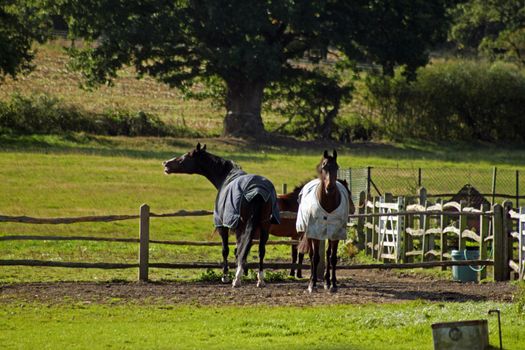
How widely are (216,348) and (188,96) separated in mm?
53651

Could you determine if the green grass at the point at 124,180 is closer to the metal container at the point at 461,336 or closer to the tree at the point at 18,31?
the tree at the point at 18,31

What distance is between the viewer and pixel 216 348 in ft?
42.5

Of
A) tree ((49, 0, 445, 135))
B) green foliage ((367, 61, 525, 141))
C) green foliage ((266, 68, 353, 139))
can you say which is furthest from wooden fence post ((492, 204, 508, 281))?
green foliage ((367, 61, 525, 141))

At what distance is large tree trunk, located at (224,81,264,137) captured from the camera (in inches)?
2397

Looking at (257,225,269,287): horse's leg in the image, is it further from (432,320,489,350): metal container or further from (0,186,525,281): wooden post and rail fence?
(432,320,489,350): metal container

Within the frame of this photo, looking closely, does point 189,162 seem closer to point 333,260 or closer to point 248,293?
point 333,260

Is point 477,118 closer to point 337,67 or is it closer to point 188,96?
point 337,67

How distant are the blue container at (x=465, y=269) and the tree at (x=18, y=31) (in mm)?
33887

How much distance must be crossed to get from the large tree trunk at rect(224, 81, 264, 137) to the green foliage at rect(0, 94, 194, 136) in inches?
107

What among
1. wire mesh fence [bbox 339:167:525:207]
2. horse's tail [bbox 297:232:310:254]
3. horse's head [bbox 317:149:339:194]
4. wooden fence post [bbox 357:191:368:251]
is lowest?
wooden fence post [bbox 357:191:368:251]

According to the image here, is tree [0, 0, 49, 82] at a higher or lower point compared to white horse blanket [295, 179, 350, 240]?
higher

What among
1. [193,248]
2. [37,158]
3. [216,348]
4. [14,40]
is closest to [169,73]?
[14,40]

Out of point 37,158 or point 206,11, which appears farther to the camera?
point 206,11

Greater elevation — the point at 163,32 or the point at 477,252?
the point at 163,32
